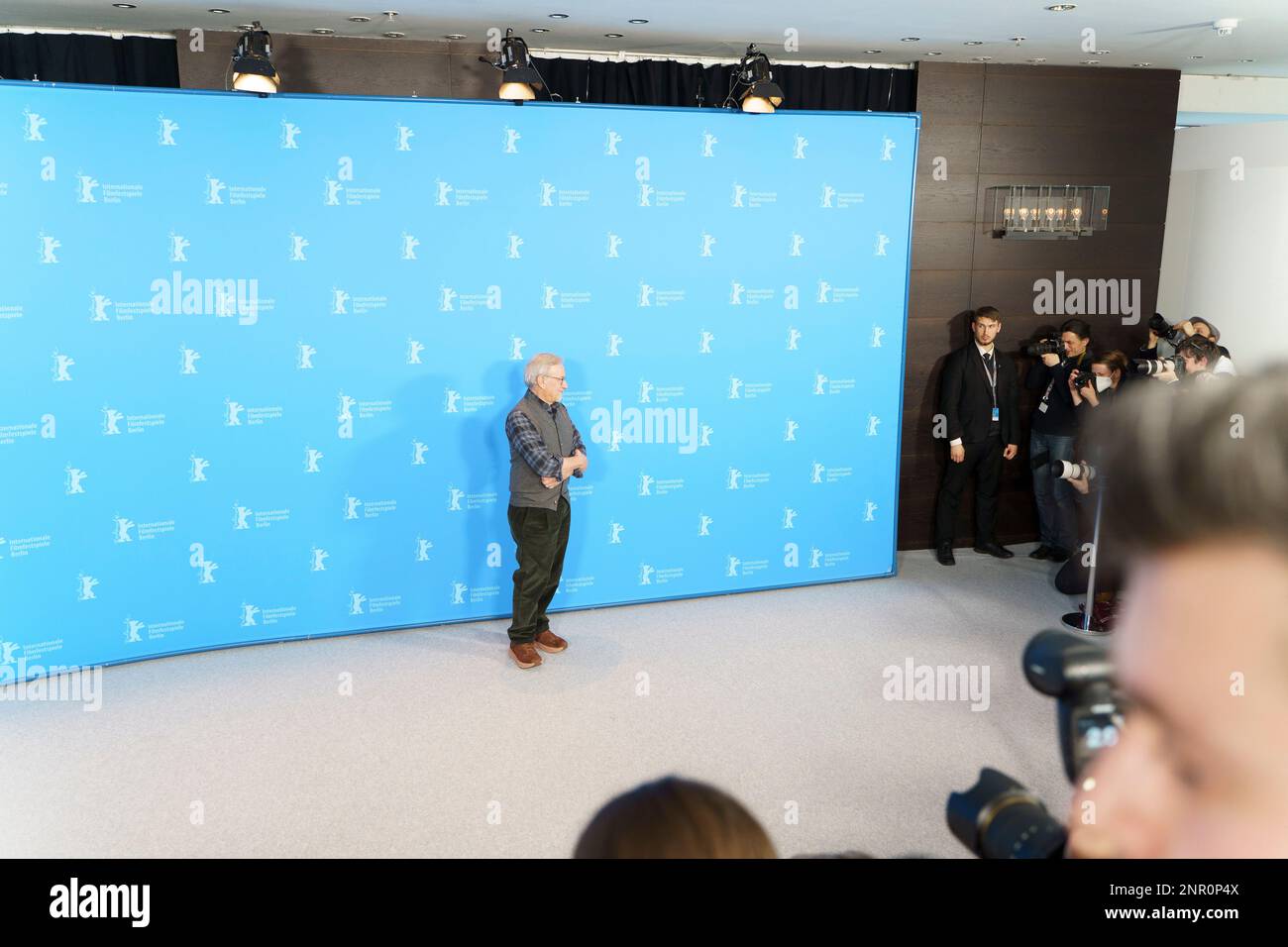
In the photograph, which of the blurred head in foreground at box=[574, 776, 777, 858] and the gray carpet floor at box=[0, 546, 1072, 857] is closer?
the blurred head in foreground at box=[574, 776, 777, 858]

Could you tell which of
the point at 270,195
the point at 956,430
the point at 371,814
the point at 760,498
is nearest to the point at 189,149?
the point at 270,195

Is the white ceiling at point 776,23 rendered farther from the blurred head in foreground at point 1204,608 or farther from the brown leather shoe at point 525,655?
the blurred head in foreground at point 1204,608

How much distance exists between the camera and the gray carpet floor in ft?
11.4

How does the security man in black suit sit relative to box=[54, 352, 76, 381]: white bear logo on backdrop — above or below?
below

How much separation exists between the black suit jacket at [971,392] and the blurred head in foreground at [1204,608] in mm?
6052

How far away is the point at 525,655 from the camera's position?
4.81 meters

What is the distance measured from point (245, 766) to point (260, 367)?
1958mm

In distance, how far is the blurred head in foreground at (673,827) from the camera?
0.56 m

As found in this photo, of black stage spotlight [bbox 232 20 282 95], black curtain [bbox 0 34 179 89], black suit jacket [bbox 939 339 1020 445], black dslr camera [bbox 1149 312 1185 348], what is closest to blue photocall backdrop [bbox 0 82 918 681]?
black stage spotlight [bbox 232 20 282 95]

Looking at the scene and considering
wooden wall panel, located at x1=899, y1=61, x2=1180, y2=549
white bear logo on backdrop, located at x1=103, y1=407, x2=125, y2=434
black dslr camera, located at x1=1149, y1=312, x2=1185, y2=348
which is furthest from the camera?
wooden wall panel, located at x1=899, y1=61, x2=1180, y2=549

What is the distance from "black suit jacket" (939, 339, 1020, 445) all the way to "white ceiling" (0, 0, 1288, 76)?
1.85 meters

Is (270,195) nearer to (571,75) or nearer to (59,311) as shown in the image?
(59,311)

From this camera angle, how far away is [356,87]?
5.10 metres

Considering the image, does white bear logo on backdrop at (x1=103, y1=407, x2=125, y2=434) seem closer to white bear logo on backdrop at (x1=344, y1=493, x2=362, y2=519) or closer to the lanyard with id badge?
white bear logo on backdrop at (x1=344, y1=493, x2=362, y2=519)
